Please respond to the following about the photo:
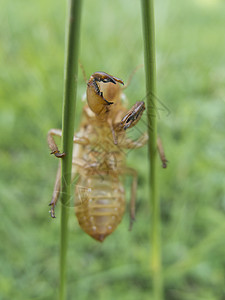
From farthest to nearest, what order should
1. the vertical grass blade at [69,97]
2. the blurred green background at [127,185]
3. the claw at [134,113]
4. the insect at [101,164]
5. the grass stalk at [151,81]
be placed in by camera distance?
the blurred green background at [127,185], the insect at [101,164], the claw at [134,113], the grass stalk at [151,81], the vertical grass blade at [69,97]

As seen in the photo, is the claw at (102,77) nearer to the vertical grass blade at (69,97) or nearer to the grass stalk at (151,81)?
the grass stalk at (151,81)

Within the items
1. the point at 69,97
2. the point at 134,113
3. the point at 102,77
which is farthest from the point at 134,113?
the point at 69,97

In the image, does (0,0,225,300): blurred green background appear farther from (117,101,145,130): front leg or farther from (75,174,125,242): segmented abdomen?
(117,101,145,130): front leg

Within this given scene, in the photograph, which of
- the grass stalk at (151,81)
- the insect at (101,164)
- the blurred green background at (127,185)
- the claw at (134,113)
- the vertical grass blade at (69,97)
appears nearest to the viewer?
the vertical grass blade at (69,97)

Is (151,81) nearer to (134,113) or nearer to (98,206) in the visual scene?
(134,113)

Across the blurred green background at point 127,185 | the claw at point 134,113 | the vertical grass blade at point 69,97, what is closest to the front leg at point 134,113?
the claw at point 134,113

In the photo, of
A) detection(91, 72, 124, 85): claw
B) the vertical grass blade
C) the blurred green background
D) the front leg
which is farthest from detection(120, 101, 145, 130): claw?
the blurred green background

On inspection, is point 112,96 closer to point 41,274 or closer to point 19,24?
point 41,274
